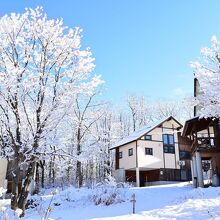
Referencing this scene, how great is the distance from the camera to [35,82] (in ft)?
34.4

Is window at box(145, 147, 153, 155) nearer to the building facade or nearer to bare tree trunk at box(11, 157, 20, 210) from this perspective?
the building facade

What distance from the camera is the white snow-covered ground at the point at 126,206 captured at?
11.4m

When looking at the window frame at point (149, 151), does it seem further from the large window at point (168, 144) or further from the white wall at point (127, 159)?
the large window at point (168, 144)

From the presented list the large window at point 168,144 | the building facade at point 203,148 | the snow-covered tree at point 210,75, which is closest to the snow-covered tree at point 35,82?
the snow-covered tree at point 210,75

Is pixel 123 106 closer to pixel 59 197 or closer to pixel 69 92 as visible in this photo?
pixel 59 197

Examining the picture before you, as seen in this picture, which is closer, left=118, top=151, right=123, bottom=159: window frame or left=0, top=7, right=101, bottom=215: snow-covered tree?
left=0, top=7, right=101, bottom=215: snow-covered tree

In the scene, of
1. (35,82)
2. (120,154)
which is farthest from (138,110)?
(35,82)

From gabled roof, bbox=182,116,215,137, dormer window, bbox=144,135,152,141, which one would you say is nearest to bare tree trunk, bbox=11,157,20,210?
gabled roof, bbox=182,116,215,137

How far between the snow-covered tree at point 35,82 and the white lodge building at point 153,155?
22768 mm

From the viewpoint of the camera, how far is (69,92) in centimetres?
1095

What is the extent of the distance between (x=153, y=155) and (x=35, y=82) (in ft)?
85.6

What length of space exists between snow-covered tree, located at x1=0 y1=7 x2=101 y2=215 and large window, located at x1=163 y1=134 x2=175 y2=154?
25184 mm

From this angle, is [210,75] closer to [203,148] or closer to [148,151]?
[203,148]

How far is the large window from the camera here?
1399 inches
